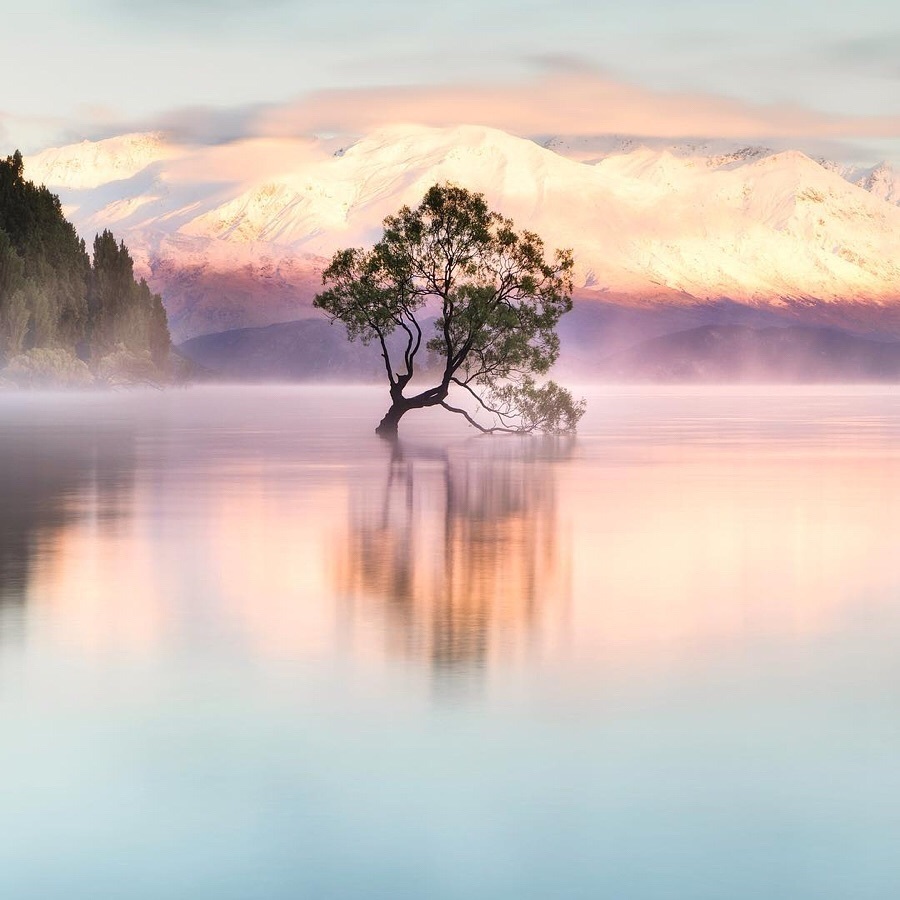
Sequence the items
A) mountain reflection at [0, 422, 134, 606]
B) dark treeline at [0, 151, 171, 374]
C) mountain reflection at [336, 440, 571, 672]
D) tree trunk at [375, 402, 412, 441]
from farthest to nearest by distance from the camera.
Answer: dark treeline at [0, 151, 171, 374] < tree trunk at [375, 402, 412, 441] < mountain reflection at [0, 422, 134, 606] < mountain reflection at [336, 440, 571, 672]

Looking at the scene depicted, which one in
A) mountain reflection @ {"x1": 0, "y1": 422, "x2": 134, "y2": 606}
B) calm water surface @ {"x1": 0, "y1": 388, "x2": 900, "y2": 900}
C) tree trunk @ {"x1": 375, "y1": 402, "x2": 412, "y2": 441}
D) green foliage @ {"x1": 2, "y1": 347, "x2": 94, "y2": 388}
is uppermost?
green foliage @ {"x1": 2, "y1": 347, "x2": 94, "y2": 388}

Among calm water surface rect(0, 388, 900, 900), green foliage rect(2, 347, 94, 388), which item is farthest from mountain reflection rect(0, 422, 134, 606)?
green foliage rect(2, 347, 94, 388)

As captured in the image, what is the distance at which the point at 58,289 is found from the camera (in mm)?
124188

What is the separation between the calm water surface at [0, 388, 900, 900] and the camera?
27.1 ft

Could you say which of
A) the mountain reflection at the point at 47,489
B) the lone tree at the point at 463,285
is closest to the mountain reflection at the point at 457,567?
the mountain reflection at the point at 47,489

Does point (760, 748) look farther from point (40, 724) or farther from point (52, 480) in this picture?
point (52, 480)

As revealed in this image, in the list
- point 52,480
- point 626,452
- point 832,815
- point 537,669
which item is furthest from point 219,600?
point 626,452

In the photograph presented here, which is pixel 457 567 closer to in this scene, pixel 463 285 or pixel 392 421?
pixel 463 285

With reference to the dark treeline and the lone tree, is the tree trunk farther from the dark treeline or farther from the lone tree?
the dark treeline

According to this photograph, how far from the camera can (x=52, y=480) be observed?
123 feet

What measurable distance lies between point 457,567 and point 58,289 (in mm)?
108790

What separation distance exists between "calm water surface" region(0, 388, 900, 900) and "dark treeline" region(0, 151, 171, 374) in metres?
89.7

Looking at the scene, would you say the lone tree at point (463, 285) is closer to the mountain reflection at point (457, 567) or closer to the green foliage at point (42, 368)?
the mountain reflection at point (457, 567)

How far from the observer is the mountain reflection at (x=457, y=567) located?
49.1 feet
